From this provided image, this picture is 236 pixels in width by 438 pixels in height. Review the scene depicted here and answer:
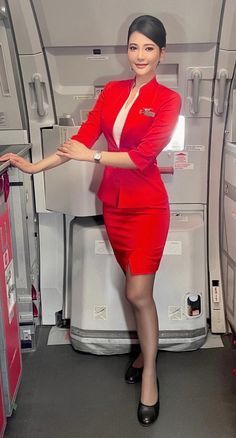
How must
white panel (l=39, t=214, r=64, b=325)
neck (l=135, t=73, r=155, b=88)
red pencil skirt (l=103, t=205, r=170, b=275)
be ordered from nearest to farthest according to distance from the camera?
neck (l=135, t=73, r=155, b=88)
red pencil skirt (l=103, t=205, r=170, b=275)
white panel (l=39, t=214, r=64, b=325)

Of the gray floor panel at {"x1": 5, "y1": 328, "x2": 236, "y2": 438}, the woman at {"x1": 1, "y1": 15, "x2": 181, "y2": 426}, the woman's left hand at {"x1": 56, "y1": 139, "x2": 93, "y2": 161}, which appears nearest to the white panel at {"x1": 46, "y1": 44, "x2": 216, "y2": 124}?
the woman at {"x1": 1, "y1": 15, "x2": 181, "y2": 426}

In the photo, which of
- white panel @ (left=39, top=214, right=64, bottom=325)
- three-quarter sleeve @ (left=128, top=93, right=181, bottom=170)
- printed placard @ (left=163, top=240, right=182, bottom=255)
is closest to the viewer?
three-quarter sleeve @ (left=128, top=93, right=181, bottom=170)

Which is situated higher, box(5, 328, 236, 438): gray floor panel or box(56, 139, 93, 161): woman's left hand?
box(56, 139, 93, 161): woman's left hand

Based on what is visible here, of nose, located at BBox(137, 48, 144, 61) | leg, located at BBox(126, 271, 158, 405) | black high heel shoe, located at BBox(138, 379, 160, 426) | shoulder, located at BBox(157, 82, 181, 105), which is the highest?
nose, located at BBox(137, 48, 144, 61)

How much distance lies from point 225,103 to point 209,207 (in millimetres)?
553

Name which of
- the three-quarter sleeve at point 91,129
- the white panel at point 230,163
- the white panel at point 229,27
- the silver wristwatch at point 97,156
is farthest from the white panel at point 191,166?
the silver wristwatch at point 97,156

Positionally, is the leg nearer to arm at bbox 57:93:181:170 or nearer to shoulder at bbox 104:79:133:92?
arm at bbox 57:93:181:170

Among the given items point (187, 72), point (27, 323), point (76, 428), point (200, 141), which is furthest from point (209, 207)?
point (76, 428)

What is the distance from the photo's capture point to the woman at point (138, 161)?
5.78 ft

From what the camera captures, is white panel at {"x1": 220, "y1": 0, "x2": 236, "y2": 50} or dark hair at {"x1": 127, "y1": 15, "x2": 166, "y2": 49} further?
white panel at {"x1": 220, "y1": 0, "x2": 236, "y2": 50}

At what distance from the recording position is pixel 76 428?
195cm

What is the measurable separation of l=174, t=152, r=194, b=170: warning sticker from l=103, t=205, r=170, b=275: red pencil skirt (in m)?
0.61

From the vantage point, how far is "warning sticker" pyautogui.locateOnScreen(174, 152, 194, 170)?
257 centimetres

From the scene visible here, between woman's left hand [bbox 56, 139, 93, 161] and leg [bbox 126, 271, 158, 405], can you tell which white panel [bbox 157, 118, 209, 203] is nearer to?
leg [bbox 126, 271, 158, 405]
